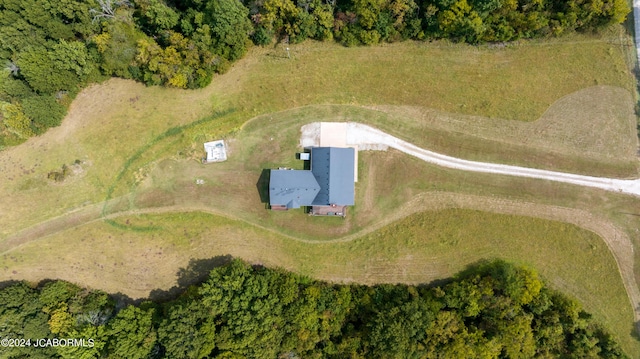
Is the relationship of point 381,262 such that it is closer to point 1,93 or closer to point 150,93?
point 150,93

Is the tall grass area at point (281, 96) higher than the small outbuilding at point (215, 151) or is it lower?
higher

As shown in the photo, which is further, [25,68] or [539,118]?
[539,118]

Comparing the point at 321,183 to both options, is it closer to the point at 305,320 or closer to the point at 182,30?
the point at 305,320

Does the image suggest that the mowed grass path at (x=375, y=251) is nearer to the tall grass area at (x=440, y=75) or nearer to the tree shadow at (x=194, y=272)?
the tree shadow at (x=194, y=272)

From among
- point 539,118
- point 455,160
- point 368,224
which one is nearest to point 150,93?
point 368,224

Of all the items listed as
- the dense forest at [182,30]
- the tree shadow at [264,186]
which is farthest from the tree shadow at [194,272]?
the dense forest at [182,30]

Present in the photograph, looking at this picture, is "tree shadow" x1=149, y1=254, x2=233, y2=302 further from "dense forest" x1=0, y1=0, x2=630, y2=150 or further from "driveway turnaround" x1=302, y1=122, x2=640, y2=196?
"dense forest" x1=0, y1=0, x2=630, y2=150

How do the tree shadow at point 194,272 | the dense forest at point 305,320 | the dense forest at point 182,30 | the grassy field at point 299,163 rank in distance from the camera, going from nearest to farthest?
1. the dense forest at point 305,320
2. the dense forest at point 182,30
3. the grassy field at point 299,163
4. the tree shadow at point 194,272

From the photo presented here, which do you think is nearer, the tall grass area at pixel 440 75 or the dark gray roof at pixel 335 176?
the dark gray roof at pixel 335 176
